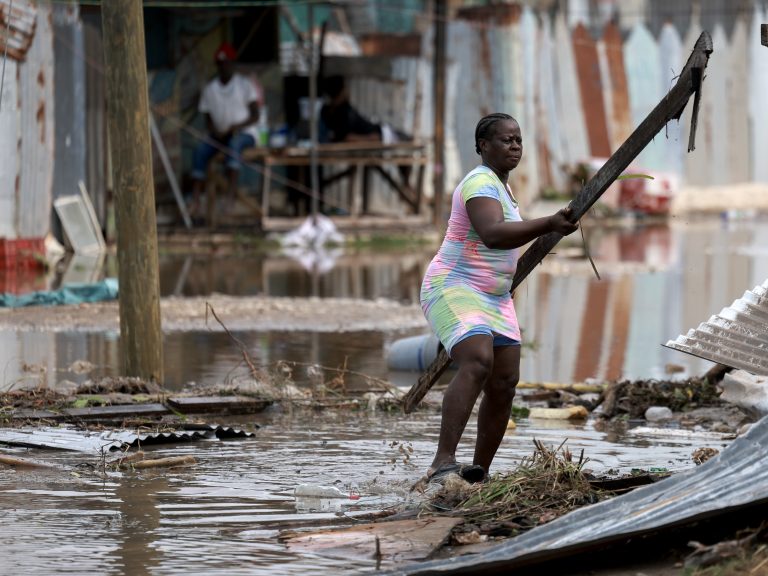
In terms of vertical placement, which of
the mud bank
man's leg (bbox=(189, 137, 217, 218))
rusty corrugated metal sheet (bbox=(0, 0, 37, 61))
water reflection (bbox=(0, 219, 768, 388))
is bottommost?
water reflection (bbox=(0, 219, 768, 388))

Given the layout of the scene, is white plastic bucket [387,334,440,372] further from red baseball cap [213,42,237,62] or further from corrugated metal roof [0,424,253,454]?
red baseball cap [213,42,237,62]

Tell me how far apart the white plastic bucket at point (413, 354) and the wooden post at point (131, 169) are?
7.05 feet

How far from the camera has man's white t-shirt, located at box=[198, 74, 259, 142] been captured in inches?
783

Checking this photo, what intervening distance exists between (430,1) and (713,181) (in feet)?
38.3

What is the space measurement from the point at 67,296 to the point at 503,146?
7315mm

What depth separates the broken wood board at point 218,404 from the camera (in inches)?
288

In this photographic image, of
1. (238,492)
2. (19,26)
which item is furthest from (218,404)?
(19,26)

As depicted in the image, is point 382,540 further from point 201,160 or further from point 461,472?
point 201,160

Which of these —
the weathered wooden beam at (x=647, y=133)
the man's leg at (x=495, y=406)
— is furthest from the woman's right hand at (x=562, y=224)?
the man's leg at (x=495, y=406)

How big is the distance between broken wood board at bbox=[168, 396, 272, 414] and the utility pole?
13.3 m

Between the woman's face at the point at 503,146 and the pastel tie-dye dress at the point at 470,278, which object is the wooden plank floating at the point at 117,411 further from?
the woman's face at the point at 503,146

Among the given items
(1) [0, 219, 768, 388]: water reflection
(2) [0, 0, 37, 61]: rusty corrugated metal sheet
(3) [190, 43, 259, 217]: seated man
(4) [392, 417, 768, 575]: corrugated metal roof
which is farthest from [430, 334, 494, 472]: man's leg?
(3) [190, 43, 259, 217]: seated man

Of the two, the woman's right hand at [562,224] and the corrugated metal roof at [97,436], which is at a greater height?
the woman's right hand at [562,224]

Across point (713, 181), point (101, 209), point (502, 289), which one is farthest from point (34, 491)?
point (713, 181)
